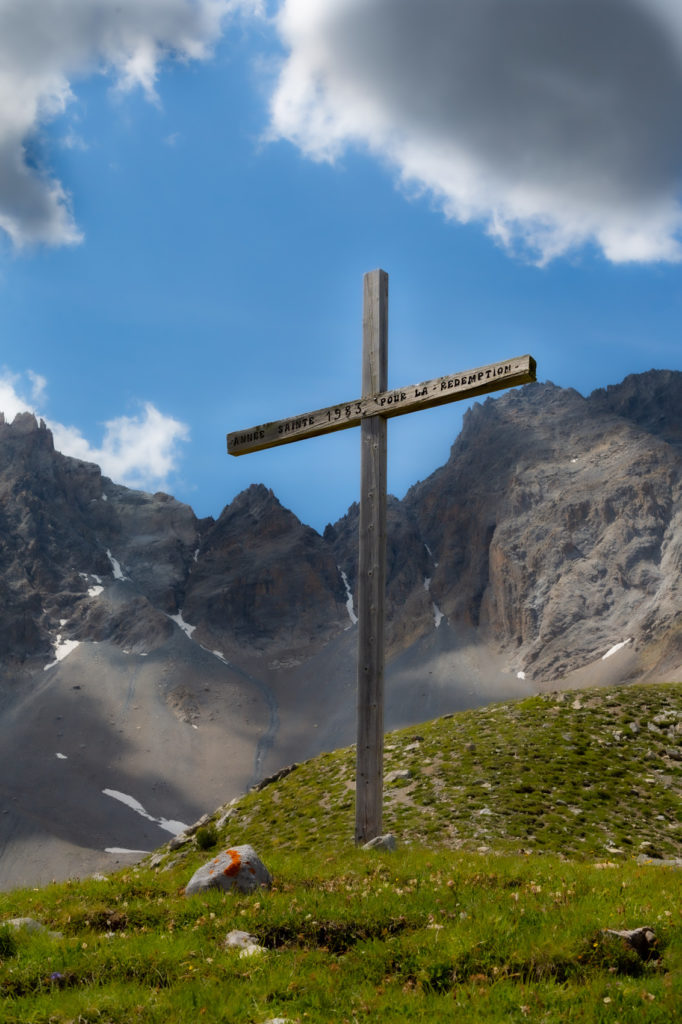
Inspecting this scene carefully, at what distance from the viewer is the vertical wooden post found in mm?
15336

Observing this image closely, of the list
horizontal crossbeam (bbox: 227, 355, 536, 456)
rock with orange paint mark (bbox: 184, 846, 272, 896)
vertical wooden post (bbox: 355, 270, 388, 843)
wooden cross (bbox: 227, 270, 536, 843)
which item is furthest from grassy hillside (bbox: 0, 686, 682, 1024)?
horizontal crossbeam (bbox: 227, 355, 536, 456)

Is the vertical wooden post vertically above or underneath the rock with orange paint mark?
A: above

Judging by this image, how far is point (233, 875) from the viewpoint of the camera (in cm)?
1108

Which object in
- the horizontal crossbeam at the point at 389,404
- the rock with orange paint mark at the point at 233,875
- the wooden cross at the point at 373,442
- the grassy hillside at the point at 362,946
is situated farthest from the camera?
the wooden cross at the point at 373,442

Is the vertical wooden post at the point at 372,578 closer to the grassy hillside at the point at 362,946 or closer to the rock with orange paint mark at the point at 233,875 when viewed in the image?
the grassy hillside at the point at 362,946

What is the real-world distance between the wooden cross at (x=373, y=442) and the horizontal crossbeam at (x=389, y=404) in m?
0.02

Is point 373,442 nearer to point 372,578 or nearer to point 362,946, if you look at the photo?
point 372,578

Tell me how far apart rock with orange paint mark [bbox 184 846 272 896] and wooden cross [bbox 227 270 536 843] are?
4.12 meters

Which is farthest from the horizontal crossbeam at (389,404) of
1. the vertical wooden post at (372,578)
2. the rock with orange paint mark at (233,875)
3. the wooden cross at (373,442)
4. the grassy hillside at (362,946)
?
the rock with orange paint mark at (233,875)

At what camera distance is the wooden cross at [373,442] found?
50.1 ft

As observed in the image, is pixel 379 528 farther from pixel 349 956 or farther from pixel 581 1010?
pixel 581 1010

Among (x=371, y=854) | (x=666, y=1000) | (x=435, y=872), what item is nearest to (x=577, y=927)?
(x=666, y=1000)

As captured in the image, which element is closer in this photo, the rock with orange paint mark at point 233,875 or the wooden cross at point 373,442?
the rock with orange paint mark at point 233,875

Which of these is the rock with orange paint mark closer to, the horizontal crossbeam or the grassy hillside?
the grassy hillside
